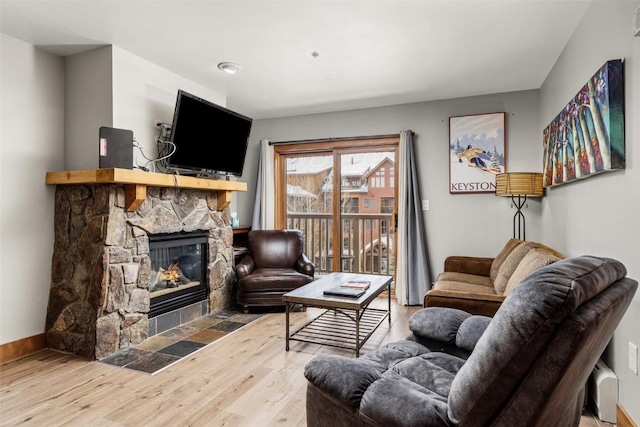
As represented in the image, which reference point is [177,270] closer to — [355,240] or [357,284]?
→ [357,284]

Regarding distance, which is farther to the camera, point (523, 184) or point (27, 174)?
point (523, 184)

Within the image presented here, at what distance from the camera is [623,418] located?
6.26ft

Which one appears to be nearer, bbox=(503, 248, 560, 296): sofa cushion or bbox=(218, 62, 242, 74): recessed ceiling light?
bbox=(503, 248, 560, 296): sofa cushion

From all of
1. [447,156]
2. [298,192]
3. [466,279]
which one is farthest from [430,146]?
[298,192]

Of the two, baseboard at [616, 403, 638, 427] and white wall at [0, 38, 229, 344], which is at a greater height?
white wall at [0, 38, 229, 344]

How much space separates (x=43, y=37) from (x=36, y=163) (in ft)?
3.22

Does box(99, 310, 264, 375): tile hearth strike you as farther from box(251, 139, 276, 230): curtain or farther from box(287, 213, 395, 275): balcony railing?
box(287, 213, 395, 275): balcony railing

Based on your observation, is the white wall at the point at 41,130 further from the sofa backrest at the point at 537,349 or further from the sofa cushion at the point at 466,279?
the sofa backrest at the point at 537,349

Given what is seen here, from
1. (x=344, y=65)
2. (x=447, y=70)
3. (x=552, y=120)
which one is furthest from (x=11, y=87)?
(x=552, y=120)

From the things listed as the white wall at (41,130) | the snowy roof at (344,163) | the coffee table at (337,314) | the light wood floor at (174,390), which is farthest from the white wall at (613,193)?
the white wall at (41,130)

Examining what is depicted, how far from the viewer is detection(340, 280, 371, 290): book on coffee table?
3129 millimetres

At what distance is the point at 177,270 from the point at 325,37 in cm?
266

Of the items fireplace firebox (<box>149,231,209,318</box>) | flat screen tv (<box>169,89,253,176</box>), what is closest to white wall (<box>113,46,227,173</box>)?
flat screen tv (<box>169,89,253,176</box>)

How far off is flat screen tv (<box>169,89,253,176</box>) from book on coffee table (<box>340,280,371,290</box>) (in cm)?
176
